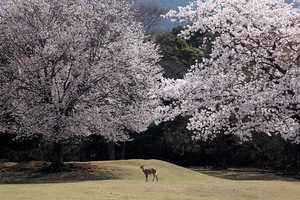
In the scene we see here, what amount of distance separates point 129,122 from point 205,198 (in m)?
10.2

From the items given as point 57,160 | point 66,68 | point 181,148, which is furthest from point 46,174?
point 181,148

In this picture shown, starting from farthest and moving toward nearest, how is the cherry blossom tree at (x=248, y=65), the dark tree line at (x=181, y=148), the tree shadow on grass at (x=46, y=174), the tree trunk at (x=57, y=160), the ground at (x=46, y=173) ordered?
the dark tree line at (x=181, y=148) → the tree trunk at (x=57, y=160) → the ground at (x=46, y=173) → the tree shadow on grass at (x=46, y=174) → the cherry blossom tree at (x=248, y=65)

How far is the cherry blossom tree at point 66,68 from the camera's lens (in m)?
18.8

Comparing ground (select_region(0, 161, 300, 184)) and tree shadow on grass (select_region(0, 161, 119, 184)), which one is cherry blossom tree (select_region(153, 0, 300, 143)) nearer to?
tree shadow on grass (select_region(0, 161, 119, 184))

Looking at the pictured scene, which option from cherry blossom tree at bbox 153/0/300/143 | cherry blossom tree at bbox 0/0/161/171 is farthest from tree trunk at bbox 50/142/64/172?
cherry blossom tree at bbox 153/0/300/143

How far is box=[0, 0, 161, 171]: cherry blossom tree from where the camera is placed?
61.7ft

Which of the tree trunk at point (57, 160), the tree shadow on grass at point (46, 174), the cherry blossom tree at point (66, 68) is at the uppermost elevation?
the cherry blossom tree at point (66, 68)

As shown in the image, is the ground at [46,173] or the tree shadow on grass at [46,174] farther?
the ground at [46,173]

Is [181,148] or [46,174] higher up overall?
[181,148]

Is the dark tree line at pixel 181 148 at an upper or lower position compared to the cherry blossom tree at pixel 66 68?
lower

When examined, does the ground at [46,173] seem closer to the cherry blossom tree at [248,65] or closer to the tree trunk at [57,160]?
the tree trunk at [57,160]

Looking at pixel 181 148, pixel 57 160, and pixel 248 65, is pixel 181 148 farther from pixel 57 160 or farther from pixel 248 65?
pixel 248 65

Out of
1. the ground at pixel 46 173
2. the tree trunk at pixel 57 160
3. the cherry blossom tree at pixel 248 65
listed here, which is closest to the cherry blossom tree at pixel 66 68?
the tree trunk at pixel 57 160

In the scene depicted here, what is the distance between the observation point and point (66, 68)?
19.5 meters
